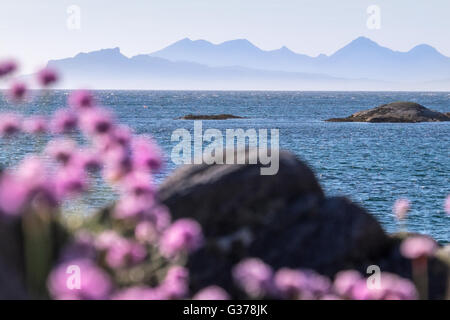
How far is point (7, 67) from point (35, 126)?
59cm

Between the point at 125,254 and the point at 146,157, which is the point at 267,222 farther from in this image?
the point at 146,157

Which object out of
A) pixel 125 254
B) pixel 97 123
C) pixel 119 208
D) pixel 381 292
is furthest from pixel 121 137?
pixel 381 292

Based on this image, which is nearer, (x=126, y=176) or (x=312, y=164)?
(x=126, y=176)

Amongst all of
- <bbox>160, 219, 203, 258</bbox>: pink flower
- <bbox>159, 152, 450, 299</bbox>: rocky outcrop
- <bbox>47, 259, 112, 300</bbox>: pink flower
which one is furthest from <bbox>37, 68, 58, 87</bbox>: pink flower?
<bbox>159, 152, 450, 299</bbox>: rocky outcrop

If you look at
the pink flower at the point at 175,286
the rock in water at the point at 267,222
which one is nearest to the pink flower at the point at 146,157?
the pink flower at the point at 175,286

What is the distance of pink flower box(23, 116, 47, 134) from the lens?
5922mm

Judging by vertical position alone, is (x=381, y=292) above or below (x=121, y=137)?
below

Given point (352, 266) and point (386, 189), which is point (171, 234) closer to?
point (352, 266)

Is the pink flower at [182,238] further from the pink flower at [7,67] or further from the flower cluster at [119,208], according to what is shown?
the pink flower at [7,67]

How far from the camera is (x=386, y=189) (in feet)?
126

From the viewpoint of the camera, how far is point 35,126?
5.95m

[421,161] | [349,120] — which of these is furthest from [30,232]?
[349,120]
